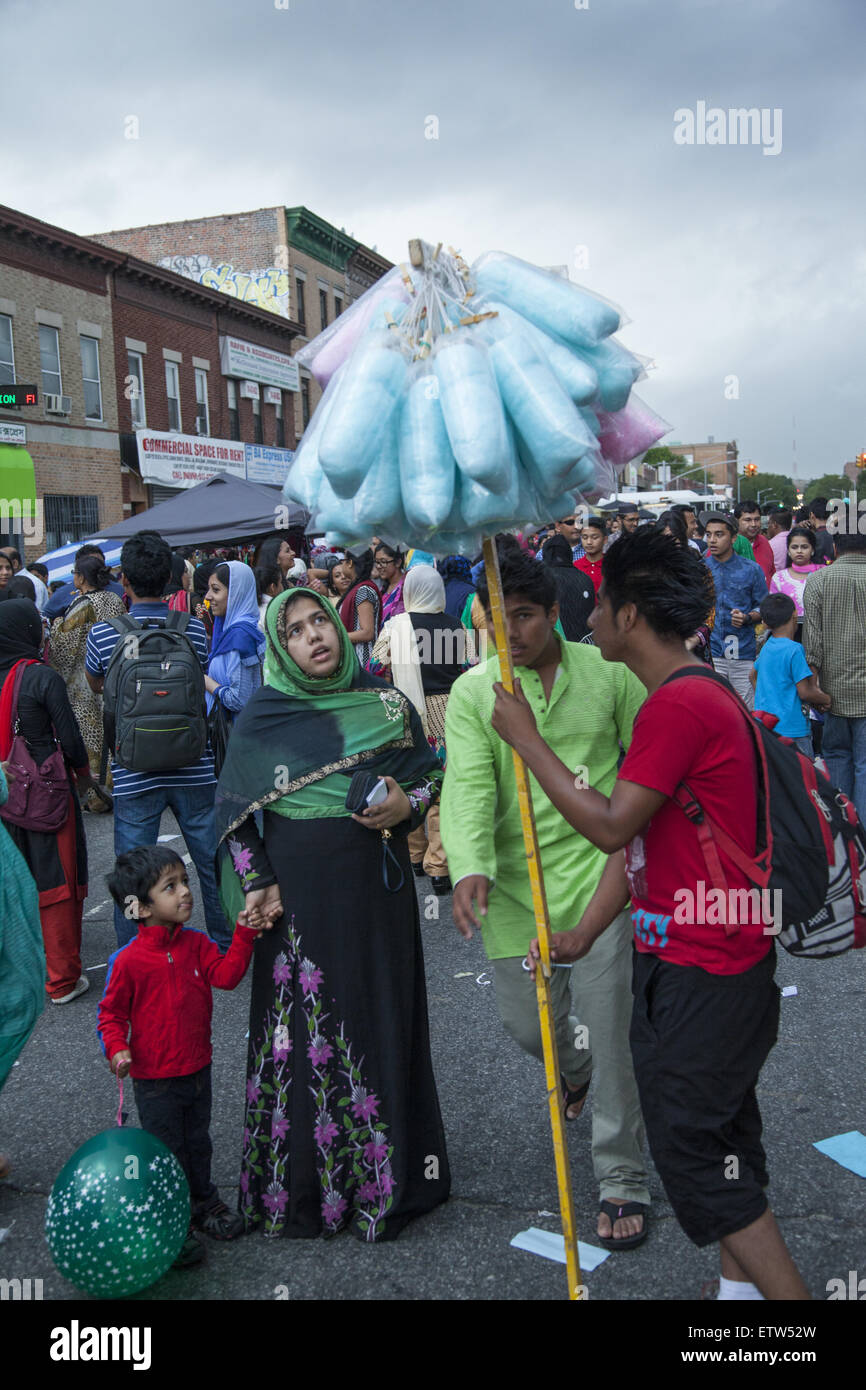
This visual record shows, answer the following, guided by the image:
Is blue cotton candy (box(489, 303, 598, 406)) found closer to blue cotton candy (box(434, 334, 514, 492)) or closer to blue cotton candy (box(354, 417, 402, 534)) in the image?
blue cotton candy (box(434, 334, 514, 492))

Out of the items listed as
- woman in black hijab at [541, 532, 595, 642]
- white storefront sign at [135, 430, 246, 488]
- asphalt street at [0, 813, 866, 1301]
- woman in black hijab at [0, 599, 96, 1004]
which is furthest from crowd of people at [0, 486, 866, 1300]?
white storefront sign at [135, 430, 246, 488]

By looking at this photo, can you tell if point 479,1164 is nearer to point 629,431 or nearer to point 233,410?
point 629,431

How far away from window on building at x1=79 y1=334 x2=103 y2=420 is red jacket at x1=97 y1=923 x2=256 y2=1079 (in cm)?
2611

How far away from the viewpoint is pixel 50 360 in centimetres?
2631

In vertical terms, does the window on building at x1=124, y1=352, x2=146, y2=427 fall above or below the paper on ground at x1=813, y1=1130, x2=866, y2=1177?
above

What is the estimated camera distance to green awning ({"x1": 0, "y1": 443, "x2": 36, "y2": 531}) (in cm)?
2258

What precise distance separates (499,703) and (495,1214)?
5.88 ft

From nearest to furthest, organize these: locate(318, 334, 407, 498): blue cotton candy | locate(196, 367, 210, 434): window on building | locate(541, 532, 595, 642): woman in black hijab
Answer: locate(318, 334, 407, 498): blue cotton candy < locate(541, 532, 595, 642): woman in black hijab < locate(196, 367, 210, 434): window on building

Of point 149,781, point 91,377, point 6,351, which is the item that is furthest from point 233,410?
point 149,781

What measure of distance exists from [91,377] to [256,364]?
8.99m

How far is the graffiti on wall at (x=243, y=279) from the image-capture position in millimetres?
38281

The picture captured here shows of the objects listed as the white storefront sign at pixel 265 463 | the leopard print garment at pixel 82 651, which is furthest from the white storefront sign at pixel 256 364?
the leopard print garment at pixel 82 651

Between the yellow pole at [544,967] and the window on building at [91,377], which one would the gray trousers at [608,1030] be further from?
the window on building at [91,377]
